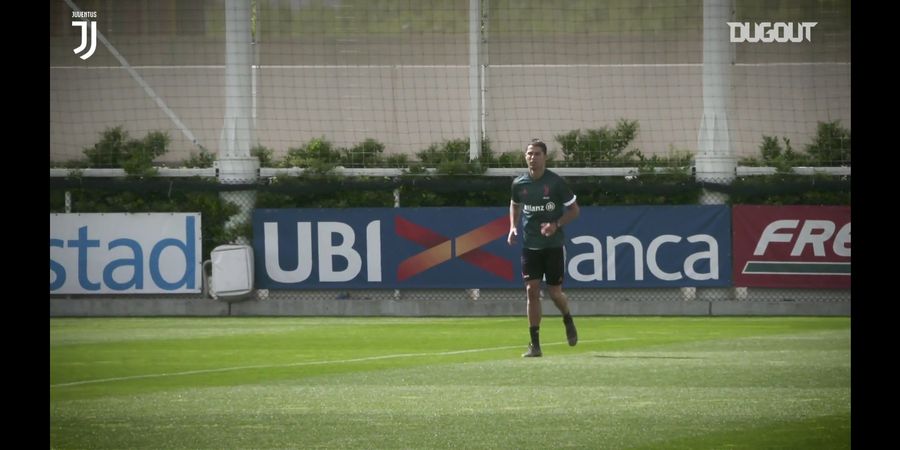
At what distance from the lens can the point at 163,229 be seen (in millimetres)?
17672

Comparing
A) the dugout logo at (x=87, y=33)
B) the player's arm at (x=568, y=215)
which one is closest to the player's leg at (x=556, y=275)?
the player's arm at (x=568, y=215)

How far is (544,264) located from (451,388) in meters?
2.53

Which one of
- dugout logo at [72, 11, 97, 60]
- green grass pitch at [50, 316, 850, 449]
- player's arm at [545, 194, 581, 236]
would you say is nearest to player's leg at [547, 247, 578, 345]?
player's arm at [545, 194, 581, 236]

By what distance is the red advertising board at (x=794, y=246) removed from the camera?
16984mm

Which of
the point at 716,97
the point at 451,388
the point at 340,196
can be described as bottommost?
the point at 451,388

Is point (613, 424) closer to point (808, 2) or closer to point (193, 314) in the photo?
point (193, 314)

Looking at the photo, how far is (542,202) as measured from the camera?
11477 mm

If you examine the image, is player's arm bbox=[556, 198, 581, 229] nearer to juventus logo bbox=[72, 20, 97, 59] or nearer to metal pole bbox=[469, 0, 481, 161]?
metal pole bbox=[469, 0, 481, 161]

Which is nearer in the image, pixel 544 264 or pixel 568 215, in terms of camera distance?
pixel 568 215

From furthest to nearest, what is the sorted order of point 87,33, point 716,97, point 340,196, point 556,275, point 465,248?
1. point 87,33
2. point 340,196
3. point 716,97
4. point 465,248
5. point 556,275

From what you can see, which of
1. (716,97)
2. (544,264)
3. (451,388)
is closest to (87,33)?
(716,97)

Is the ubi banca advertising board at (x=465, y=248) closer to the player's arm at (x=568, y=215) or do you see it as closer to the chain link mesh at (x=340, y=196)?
the chain link mesh at (x=340, y=196)

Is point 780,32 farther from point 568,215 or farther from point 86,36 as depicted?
point 86,36
